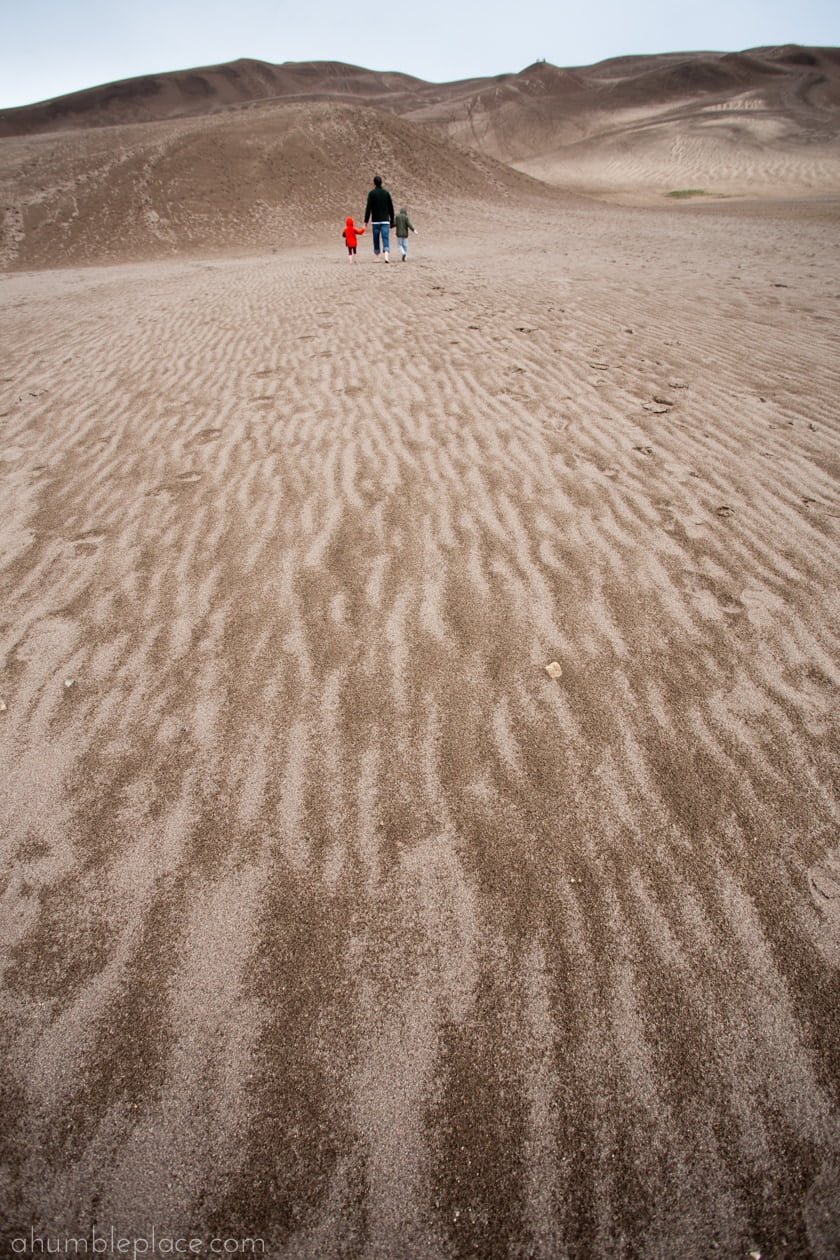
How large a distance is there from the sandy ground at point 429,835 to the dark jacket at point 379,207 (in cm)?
873

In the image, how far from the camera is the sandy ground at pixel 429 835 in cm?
146

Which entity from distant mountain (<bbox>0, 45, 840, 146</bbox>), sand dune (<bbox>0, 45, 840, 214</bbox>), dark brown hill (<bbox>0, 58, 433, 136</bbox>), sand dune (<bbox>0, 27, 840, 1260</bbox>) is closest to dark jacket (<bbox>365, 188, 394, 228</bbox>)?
sand dune (<bbox>0, 27, 840, 1260</bbox>)

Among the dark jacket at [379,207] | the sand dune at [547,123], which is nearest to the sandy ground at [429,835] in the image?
the dark jacket at [379,207]

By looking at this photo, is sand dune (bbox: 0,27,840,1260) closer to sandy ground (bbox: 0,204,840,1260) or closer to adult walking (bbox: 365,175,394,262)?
sandy ground (bbox: 0,204,840,1260)

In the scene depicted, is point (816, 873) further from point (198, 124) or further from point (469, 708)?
point (198, 124)

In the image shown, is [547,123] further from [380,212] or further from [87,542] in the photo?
[87,542]

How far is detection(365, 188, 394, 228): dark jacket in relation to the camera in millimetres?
10773

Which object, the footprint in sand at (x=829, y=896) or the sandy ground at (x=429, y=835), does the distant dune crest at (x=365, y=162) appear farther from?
the footprint in sand at (x=829, y=896)

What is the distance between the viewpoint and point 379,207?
1088cm

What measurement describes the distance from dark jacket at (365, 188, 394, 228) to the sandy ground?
344 inches

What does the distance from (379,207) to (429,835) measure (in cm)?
1224

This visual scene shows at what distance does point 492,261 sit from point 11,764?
38.6ft

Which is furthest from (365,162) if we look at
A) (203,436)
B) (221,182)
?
(203,436)

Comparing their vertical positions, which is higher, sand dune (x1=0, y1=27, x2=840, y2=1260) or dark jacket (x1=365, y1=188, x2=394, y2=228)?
dark jacket (x1=365, y1=188, x2=394, y2=228)
